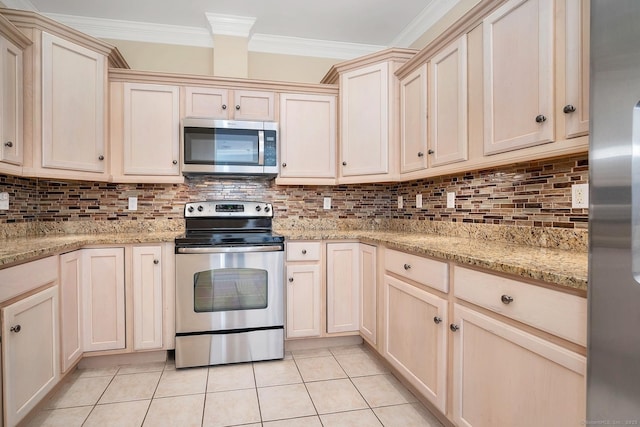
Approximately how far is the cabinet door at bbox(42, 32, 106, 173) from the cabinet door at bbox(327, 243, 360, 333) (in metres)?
1.75

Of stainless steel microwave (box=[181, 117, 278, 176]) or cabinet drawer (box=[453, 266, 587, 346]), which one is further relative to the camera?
stainless steel microwave (box=[181, 117, 278, 176])

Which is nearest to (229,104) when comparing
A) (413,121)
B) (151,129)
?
(151,129)

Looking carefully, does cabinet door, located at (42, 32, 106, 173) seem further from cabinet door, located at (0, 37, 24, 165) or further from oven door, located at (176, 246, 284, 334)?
oven door, located at (176, 246, 284, 334)

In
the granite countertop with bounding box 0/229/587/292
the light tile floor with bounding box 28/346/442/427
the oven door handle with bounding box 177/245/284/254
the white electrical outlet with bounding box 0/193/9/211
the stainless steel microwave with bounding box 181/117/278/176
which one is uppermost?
the stainless steel microwave with bounding box 181/117/278/176

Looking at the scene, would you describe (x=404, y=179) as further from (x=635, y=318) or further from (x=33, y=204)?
(x=33, y=204)

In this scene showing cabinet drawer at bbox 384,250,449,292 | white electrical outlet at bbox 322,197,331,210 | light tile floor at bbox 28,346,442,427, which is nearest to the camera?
cabinet drawer at bbox 384,250,449,292

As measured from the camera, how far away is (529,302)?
1.12m

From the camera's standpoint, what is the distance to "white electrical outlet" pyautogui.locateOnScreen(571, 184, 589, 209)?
147 centimetres

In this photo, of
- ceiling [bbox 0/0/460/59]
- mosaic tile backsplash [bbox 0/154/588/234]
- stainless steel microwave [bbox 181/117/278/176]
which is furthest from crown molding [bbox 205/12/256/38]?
mosaic tile backsplash [bbox 0/154/588/234]

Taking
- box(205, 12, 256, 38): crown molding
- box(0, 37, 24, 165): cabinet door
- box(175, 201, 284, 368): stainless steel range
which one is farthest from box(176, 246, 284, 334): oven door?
box(205, 12, 256, 38): crown molding

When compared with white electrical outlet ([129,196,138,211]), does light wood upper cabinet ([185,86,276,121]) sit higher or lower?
higher

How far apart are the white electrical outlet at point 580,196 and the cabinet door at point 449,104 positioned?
→ 20.5 inches

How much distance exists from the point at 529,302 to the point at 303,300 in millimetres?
1647

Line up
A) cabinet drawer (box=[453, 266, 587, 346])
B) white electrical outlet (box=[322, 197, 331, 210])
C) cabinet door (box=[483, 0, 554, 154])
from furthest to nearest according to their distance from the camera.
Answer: white electrical outlet (box=[322, 197, 331, 210]), cabinet door (box=[483, 0, 554, 154]), cabinet drawer (box=[453, 266, 587, 346])
